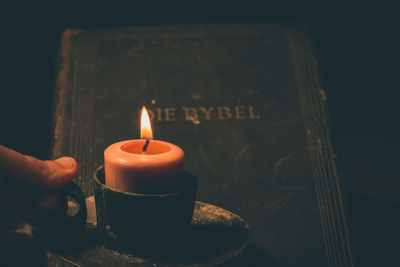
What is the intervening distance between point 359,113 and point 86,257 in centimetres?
103

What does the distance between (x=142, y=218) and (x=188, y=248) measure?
0.07 m

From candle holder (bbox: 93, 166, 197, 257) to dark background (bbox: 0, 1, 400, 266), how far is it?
0.50 m

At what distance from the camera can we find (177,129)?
0.83 metres

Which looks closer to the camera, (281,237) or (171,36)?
(281,237)

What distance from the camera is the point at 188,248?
45 cm

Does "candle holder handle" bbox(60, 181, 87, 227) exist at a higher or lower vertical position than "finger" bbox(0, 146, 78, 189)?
lower

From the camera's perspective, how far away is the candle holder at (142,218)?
0.42 meters

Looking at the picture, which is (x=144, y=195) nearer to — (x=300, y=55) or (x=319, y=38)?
(x=300, y=55)

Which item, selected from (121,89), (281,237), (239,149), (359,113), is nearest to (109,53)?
(121,89)

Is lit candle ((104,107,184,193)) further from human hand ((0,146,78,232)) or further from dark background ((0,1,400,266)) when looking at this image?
dark background ((0,1,400,266))

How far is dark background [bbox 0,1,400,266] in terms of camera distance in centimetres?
97

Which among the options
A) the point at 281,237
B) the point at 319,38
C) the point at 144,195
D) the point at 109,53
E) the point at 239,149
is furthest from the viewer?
the point at 319,38

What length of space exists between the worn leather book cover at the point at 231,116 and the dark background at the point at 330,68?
9 centimetres

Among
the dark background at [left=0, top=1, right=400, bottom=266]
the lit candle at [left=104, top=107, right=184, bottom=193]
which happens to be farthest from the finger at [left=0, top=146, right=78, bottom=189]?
the dark background at [left=0, top=1, right=400, bottom=266]
